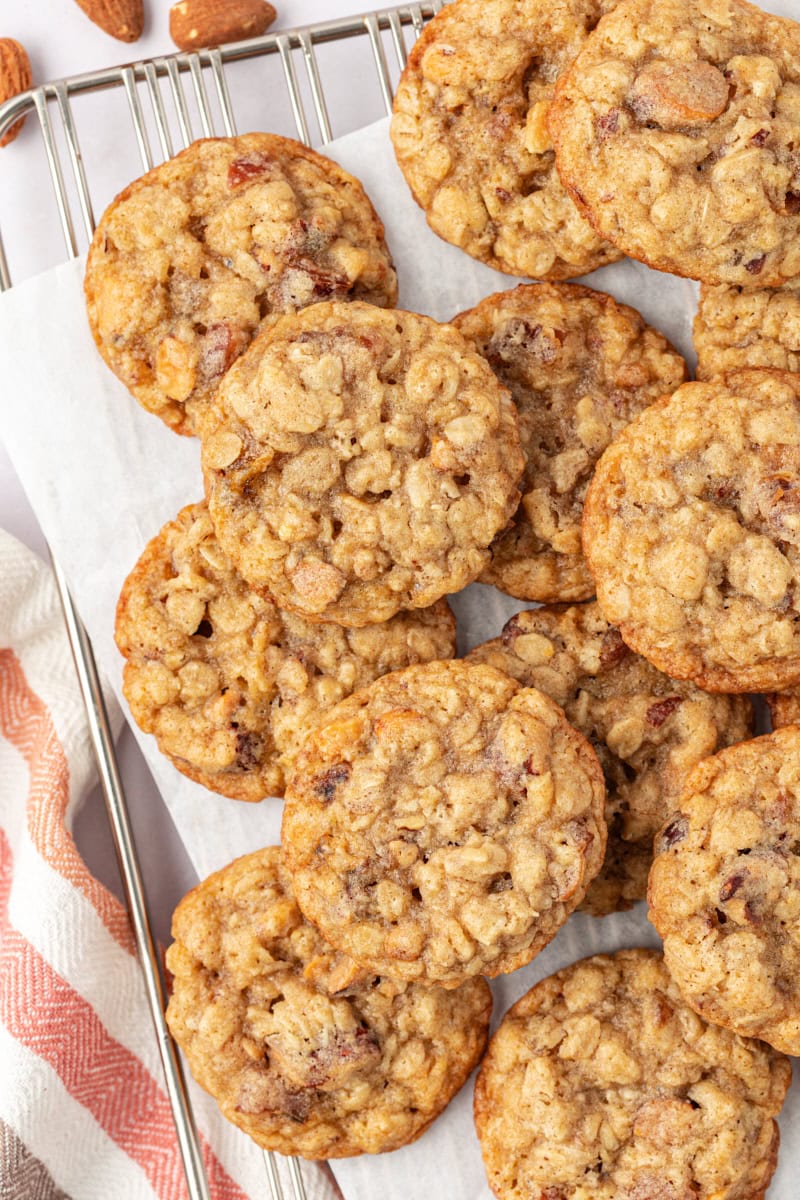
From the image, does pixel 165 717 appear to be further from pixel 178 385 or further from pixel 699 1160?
pixel 699 1160

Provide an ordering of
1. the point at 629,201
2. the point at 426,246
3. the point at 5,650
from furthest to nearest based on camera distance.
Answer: the point at 5,650, the point at 426,246, the point at 629,201

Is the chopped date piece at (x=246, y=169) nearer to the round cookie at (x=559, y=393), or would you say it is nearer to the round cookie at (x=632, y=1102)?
the round cookie at (x=559, y=393)

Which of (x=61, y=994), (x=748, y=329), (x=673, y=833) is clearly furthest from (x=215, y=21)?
(x=61, y=994)

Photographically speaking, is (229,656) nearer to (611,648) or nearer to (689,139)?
(611,648)

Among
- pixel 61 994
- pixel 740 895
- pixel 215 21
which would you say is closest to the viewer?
pixel 740 895

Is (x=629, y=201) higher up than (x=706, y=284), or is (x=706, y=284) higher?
(x=629, y=201)

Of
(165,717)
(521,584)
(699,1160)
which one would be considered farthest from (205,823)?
(699,1160)

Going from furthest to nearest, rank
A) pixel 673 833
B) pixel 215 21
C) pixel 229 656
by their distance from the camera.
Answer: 1. pixel 215 21
2. pixel 229 656
3. pixel 673 833
